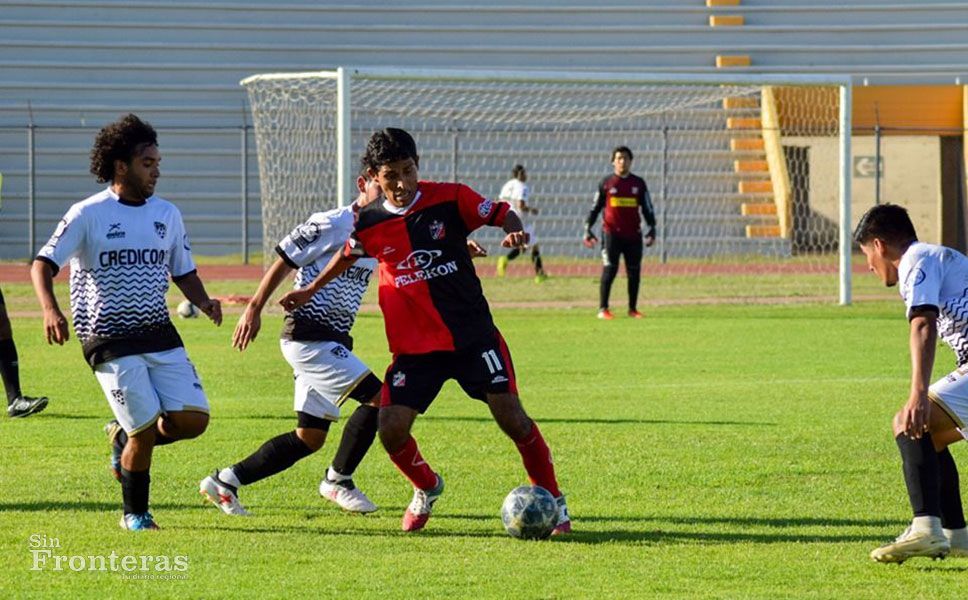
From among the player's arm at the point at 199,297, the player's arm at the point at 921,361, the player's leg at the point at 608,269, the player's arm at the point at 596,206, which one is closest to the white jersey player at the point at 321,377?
the player's arm at the point at 199,297

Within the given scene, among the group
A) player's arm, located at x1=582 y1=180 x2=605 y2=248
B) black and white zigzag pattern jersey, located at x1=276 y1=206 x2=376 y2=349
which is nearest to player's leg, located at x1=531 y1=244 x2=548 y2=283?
Result: player's arm, located at x1=582 y1=180 x2=605 y2=248

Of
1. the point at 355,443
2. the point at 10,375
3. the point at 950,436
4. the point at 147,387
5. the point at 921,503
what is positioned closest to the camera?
the point at 921,503

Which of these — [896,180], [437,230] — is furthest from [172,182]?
[437,230]

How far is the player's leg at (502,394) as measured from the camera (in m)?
6.87

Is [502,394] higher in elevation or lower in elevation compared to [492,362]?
lower

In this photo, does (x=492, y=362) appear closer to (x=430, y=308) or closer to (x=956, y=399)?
(x=430, y=308)

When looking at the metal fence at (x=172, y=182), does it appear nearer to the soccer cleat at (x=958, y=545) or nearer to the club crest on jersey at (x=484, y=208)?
the club crest on jersey at (x=484, y=208)

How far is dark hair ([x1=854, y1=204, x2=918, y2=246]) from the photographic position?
6.12 metres

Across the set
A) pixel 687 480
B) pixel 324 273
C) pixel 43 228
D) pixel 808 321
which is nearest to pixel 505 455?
pixel 687 480

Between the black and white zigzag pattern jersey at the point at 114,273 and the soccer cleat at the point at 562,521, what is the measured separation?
186 centimetres

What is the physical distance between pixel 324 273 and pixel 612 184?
1164 centimetres

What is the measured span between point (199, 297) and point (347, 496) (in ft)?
4.03

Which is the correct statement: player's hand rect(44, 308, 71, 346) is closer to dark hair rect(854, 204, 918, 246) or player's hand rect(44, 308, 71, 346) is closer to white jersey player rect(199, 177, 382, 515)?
white jersey player rect(199, 177, 382, 515)

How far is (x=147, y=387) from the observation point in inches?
269
